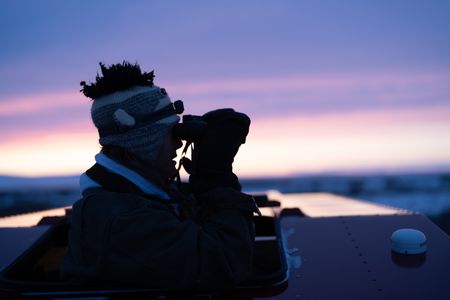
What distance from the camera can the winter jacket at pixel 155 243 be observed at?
5.48 ft

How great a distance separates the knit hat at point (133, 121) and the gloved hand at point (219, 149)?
0.17 m

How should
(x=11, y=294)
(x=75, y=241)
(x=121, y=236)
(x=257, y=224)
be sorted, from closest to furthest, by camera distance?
(x=121, y=236)
(x=75, y=241)
(x=11, y=294)
(x=257, y=224)

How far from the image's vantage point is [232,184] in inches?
77.0

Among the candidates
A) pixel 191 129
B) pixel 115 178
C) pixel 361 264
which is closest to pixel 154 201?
pixel 115 178

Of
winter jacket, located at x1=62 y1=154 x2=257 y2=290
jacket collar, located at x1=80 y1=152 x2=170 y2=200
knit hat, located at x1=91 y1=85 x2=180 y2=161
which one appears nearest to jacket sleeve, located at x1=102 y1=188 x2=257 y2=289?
winter jacket, located at x1=62 y1=154 x2=257 y2=290

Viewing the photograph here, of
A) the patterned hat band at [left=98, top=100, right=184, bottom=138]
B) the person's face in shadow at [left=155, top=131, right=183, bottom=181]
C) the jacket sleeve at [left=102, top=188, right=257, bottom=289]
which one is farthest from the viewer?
the person's face in shadow at [left=155, top=131, right=183, bottom=181]

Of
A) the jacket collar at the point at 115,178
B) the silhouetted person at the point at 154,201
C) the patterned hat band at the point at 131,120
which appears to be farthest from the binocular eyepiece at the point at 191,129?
the jacket collar at the point at 115,178

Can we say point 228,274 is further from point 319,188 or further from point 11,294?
point 319,188

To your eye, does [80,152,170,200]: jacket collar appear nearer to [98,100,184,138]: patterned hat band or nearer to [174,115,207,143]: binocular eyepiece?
[98,100,184,138]: patterned hat band

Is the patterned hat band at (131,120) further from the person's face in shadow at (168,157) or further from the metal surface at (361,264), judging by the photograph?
the metal surface at (361,264)

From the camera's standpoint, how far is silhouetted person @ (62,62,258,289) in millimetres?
1679

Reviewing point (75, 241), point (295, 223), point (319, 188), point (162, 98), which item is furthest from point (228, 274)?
point (319, 188)

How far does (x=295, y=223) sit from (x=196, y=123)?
146cm

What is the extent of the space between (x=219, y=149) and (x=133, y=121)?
1.10 feet
